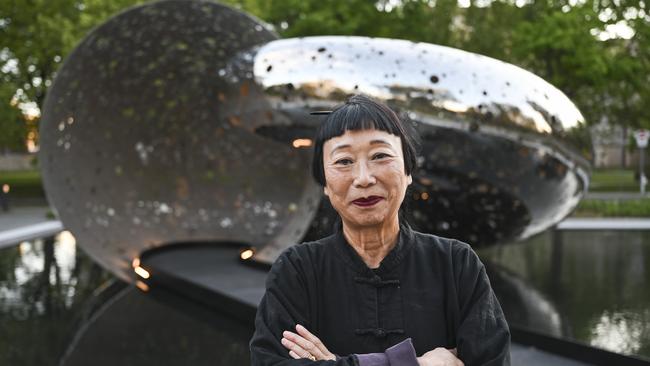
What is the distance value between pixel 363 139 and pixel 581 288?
21.8 feet

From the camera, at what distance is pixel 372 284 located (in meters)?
1.62

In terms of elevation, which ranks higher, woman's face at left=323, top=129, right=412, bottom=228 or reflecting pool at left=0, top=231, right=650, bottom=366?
woman's face at left=323, top=129, right=412, bottom=228

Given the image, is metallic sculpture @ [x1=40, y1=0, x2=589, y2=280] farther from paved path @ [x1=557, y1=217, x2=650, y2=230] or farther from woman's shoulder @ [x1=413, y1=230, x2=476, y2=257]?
paved path @ [x1=557, y1=217, x2=650, y2=230]

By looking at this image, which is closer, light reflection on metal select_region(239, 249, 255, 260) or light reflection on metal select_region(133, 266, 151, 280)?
light reflection on metal select_region(133, 266, 151, 280)

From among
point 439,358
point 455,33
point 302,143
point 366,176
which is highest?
point 455,33

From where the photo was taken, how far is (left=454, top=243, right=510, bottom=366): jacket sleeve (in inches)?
62.7

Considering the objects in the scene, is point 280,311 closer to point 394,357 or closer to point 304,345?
point 304,345

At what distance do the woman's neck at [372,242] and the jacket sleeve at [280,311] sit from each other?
0.13 m

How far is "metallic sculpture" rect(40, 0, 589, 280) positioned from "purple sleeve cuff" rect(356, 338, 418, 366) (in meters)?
4.67

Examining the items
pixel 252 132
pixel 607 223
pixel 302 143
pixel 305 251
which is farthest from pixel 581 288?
pixel 607 223

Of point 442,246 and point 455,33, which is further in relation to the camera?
point 455,33

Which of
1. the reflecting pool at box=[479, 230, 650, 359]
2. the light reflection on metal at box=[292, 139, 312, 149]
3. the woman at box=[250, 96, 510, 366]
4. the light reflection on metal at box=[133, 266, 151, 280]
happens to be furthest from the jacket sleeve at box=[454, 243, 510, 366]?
Answer: the light reflection on metal at box=[133, 266, 151, 280]

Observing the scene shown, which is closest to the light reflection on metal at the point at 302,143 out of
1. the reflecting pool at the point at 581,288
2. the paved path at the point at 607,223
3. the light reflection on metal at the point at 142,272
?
the light reflection on metal at the point at 142,272

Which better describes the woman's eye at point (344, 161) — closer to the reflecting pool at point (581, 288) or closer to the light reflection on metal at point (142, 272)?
the reflecting pool at point (581, 288)
